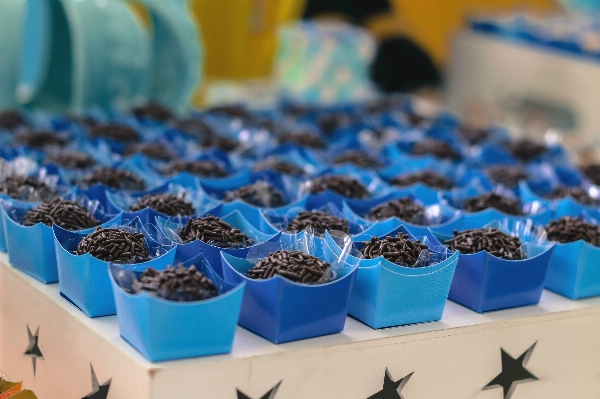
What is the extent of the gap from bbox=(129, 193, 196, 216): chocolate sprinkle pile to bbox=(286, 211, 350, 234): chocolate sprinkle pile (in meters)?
0.20

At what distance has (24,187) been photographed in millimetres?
1640

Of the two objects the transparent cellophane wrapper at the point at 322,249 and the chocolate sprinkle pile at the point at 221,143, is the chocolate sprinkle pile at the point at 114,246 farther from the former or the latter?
the chocolate sprinkle pile at the point at 221,143

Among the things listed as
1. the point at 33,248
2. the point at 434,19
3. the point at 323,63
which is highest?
the point at 434,19

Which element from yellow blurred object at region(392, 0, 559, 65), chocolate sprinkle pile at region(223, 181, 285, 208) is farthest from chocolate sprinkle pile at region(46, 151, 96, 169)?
yellow blurred object at region(392, 0, 559, 65)

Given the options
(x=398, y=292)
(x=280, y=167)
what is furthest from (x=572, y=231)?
(x=280, y=167)

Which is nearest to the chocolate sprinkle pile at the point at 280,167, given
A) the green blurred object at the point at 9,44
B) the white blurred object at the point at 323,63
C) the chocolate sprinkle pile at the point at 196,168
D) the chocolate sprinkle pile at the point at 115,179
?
the chocolate sprinkle pile at the point at 196,168

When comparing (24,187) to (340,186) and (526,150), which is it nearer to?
(340,186)

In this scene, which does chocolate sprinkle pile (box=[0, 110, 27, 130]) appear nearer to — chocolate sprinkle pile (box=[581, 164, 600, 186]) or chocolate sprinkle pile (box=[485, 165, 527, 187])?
chocolate sprinkle pile (box=[485, 165, 527, 187])

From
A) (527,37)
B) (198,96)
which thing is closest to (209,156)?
(198,96)

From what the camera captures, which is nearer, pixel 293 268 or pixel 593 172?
pixel 293 268

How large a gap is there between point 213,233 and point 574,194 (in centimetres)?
95

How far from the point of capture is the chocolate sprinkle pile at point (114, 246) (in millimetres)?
1292

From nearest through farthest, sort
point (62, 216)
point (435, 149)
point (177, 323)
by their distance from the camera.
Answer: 1. point (177, 323)
2. point (62, 216)
3. point (435, 149)

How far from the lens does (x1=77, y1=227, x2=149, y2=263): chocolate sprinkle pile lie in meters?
1.29
